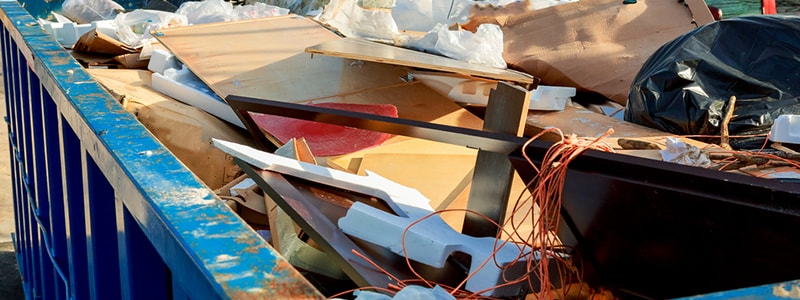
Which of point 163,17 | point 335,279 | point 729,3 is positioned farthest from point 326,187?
point 729,3

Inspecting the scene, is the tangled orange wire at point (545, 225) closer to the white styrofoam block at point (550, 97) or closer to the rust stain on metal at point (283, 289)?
the rust stain on metal at point (283, 289)

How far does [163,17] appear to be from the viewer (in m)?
4.71

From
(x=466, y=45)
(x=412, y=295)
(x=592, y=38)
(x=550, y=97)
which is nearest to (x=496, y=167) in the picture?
(x=412, y=295)

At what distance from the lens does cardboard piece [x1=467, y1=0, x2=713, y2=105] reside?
13.0 ft

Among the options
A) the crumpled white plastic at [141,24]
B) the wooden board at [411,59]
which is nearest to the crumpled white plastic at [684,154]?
the wooden board at [411,59]

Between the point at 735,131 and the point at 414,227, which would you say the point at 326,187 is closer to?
the point at 414,227

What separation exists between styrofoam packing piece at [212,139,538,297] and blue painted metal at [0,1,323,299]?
18.9 inches

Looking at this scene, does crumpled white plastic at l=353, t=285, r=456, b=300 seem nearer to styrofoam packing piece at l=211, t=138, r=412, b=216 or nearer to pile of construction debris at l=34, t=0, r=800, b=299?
pile of construction debris at l=34, t=0, r=800, b=299

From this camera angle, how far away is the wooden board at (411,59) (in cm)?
317

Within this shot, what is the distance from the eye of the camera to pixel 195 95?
3.46 m

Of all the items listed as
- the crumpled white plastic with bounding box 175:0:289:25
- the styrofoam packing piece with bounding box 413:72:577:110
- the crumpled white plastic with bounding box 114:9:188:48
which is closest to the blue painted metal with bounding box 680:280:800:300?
the styrofoam packing piece with bounding box 413:72:577:110

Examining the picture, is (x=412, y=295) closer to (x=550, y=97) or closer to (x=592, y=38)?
(x=550, y=97)

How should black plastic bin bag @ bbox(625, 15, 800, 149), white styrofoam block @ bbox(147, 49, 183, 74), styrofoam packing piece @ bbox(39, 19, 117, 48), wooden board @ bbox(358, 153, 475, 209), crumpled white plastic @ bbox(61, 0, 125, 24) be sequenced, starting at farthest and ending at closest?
1. crumpled white plastic @ bbox(61, 0, 125, 24)
2. styrofoam packing piece @ bbox(39, 19, 117, 48)
3. white styrofoam block @ bbox(147, 49, 183, 74)
4. black plastic bin bag @ bbox(625, 15, 800, 149)
5. wooden board @ bbox(358, 153, 475, 209)

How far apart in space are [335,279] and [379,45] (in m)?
1.90
